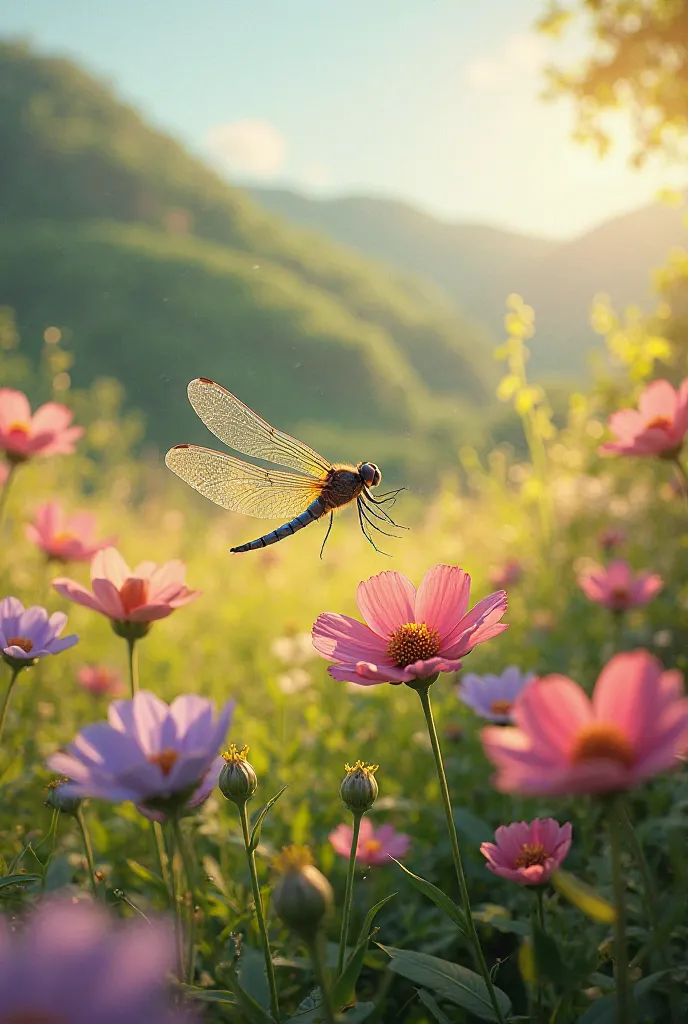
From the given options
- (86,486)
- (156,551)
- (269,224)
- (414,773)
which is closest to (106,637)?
(156,551)

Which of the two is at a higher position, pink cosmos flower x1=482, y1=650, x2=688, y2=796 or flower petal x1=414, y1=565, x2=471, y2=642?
pink cosmos flower x1=482, y1=650, x2=688, y2=796

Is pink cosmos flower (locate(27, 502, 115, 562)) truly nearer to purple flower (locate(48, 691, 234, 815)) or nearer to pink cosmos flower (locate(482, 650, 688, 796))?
purple flower (locate(48, 691, 234, 815))

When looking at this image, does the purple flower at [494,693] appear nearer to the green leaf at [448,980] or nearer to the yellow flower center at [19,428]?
the green leaf at [448,980]

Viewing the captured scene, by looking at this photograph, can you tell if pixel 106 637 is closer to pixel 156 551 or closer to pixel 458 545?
pixel 156 551

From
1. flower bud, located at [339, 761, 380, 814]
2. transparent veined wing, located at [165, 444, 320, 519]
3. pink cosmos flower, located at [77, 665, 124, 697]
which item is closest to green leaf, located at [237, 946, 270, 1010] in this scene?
flower bud, located at [339, 761, 380, 814]

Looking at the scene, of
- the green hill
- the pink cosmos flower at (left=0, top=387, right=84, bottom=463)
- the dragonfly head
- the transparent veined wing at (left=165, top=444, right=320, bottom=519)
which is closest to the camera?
the pink cosmos flower at (left=0, top=387, right=84, bottom=463)

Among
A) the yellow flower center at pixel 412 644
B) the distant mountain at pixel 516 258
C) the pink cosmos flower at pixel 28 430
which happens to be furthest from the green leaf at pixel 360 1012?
the distant mountain at pixel 516 258
